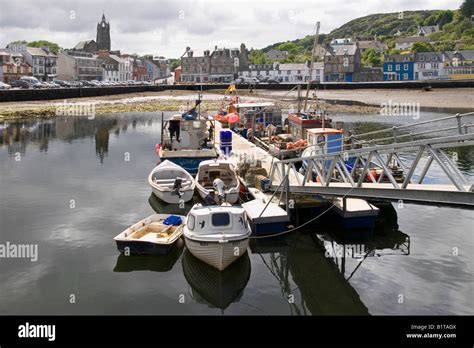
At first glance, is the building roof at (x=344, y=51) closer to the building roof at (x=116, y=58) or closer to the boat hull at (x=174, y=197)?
the building roof at (x=116, y=58)

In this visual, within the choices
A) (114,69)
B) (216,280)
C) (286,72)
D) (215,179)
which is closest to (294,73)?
(286,72)

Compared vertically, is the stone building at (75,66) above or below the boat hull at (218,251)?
above

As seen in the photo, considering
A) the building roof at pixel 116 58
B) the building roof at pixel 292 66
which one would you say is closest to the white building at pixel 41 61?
the building roof at pixel 116 58

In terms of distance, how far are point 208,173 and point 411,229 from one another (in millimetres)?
11876

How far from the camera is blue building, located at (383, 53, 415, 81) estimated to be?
166 metres

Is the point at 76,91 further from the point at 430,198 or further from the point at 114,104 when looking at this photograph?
the point at 430,198

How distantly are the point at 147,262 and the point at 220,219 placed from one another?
3.45 metres

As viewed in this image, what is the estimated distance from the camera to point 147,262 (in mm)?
20141

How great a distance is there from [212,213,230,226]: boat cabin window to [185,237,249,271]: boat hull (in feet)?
3.32

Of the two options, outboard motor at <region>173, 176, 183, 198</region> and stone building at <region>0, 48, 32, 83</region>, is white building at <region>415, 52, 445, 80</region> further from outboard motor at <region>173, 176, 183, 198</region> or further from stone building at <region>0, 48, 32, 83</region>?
outboard motor at <region>173, 176, 183, 198</region>

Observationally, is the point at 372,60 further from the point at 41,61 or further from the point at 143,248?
the point at 143,248

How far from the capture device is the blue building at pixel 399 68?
166 m

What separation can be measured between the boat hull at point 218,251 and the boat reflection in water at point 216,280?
345mm
